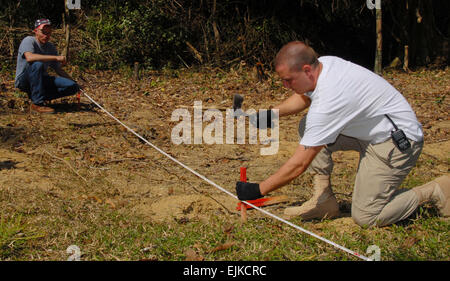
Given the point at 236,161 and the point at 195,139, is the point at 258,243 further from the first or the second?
the point at 195,139

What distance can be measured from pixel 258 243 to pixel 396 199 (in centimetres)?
116

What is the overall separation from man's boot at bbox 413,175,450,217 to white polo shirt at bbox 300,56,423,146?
436 mm

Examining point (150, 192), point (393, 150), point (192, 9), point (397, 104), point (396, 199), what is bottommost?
point (150, 192)

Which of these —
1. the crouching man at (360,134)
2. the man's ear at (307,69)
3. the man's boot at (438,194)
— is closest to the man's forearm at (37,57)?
the crouching man at (360,134)

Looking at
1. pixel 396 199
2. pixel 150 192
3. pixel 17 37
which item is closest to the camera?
pixel 396 199

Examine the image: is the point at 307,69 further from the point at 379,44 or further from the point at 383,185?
the point at 379,44

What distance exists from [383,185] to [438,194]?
471mm

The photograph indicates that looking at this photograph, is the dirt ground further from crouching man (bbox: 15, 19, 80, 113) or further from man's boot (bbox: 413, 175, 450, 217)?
man's boot (bbox: 413, 175, 450, 217)

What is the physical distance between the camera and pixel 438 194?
360 centimetres

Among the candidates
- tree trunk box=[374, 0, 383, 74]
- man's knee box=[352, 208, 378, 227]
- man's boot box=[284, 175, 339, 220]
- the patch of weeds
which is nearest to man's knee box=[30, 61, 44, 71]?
the patch of weeds

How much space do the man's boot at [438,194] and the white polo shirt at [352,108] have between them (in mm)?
436

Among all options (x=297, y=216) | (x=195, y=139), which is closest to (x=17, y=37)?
(x=195, y=139)

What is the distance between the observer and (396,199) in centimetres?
356

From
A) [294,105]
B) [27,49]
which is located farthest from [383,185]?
[27,49]
